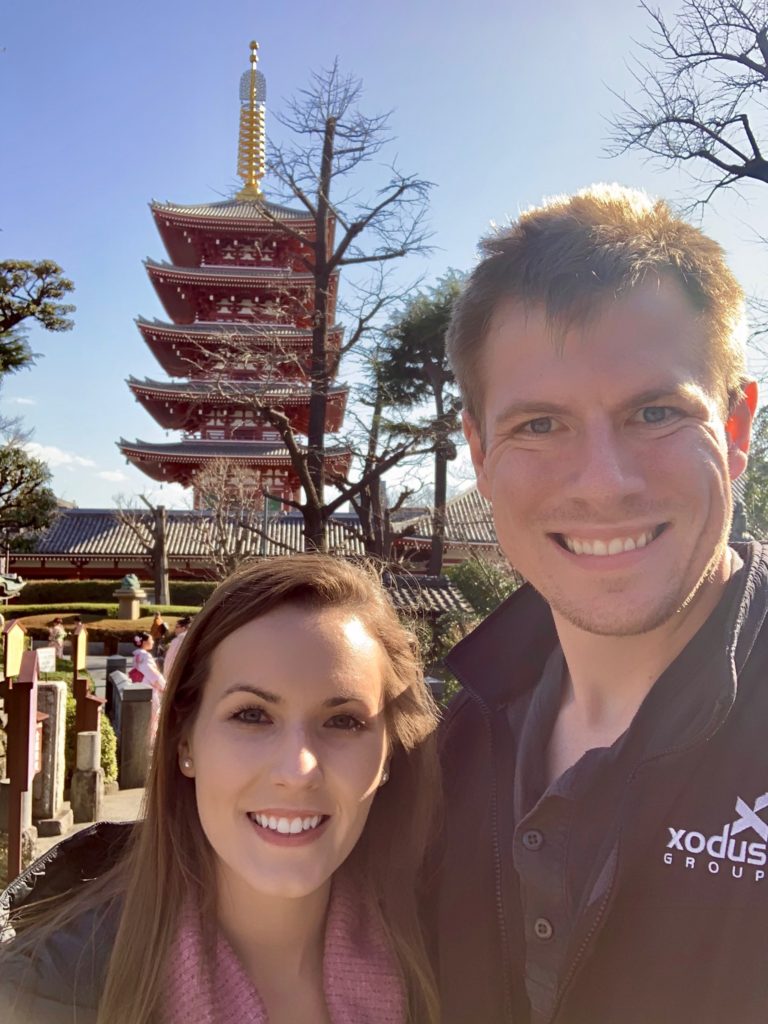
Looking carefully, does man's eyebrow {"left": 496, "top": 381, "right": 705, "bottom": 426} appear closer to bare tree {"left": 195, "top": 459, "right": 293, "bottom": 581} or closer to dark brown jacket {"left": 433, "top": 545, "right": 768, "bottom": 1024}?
dark brown jacket {"left": 433, "top": 545, "right": 768, "bottom": 1024}

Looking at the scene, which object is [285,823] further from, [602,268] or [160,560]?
[160,560]

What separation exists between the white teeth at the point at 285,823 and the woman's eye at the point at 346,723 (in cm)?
15

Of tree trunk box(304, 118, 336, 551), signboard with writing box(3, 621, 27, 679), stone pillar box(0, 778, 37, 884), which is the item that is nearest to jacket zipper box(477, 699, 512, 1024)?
stone pillar box(0, 778, 37, 884)

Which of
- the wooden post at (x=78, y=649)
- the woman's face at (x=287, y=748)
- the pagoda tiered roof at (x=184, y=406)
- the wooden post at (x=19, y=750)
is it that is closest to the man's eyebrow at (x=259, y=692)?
the woman's face at (x=287, y=748)

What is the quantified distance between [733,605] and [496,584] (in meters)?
8.68

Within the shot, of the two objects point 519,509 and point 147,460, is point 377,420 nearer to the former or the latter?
point 519,509

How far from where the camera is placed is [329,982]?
136cm

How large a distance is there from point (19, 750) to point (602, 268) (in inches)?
127

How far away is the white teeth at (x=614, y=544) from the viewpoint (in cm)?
122

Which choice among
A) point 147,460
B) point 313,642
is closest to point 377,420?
point 313,642

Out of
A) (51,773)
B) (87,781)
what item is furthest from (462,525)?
(51,773)

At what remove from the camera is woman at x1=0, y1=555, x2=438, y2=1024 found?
50.6 inches

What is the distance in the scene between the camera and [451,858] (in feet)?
4.62

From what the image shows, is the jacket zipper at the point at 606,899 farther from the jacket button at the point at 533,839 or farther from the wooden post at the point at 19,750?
the wooden post at the point at 19,750
